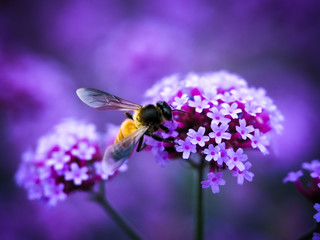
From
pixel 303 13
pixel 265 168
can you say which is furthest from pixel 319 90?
pixel 265 168

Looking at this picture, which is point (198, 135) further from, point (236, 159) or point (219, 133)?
point (236, 159)

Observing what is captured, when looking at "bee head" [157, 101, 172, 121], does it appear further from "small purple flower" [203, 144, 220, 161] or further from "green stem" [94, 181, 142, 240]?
"green stem" [94, 181, 142, 240]

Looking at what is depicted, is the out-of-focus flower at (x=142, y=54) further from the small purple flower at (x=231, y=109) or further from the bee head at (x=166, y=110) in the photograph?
the small purple flower at (x=231, y=109)

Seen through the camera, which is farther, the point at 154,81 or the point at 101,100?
the point at 154,81

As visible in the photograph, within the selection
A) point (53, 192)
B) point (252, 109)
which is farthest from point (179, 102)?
point (53, 192)

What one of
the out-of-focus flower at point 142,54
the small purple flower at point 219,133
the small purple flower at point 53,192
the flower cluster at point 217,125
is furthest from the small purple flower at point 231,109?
the out-of-focus flower at point 142,54

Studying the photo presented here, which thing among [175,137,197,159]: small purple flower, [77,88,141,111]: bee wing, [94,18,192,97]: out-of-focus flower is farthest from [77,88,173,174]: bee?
[94,18,192,97]: out-of-focus flower
